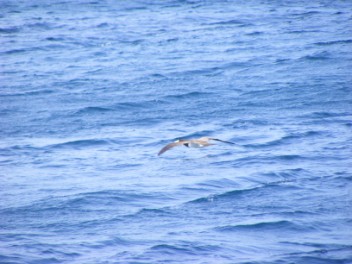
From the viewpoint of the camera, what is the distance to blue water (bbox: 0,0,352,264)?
435 inches

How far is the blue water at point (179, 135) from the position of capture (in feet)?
36.2

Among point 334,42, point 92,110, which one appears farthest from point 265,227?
point 334,42

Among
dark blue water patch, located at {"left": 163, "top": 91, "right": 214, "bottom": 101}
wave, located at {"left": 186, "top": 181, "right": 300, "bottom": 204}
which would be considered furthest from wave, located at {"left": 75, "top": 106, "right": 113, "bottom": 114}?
wave, located at {"left": 186, "top": 181, "right": 300, "bottom": 204}

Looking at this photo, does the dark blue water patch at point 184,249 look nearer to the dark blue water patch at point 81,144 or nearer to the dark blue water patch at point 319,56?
the dark blue water patch at point 81,144

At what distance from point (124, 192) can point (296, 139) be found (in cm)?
436

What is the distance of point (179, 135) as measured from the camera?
54.2 ft

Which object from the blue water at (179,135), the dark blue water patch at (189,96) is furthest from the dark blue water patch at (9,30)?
the dark blue water patch at (189,96)

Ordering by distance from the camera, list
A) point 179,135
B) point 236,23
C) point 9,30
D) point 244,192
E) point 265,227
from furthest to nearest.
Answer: point 9,30
point 236,23
point 179,135
point 244,192
point 265,227

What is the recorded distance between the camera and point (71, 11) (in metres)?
31.9

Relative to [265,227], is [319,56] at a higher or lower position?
higher

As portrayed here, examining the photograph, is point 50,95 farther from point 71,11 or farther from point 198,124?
point 71,11

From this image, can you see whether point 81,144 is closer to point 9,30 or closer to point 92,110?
point 92,110

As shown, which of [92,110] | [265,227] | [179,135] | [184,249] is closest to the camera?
[184,249]

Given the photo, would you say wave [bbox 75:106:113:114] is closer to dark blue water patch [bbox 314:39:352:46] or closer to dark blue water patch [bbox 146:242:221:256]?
dark blue water patch [bbox 314:39:352:46]
